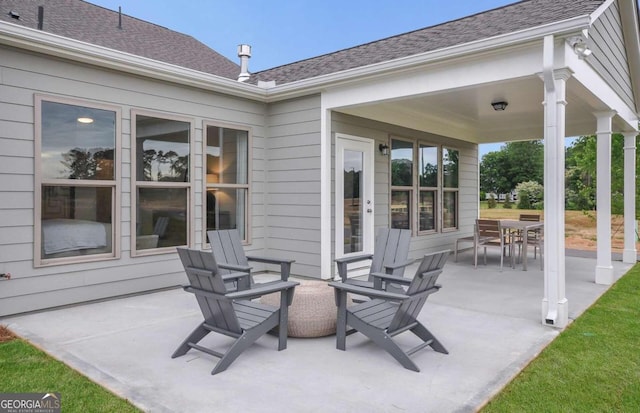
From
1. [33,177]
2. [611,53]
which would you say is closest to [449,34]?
[611,53]

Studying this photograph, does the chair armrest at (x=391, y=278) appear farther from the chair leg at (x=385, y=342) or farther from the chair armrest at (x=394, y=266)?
the chair leg at (x=385, y=342)

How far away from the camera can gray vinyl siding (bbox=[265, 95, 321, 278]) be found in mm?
6383

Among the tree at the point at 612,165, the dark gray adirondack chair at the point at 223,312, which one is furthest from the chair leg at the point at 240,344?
the tree at the point at 612,165

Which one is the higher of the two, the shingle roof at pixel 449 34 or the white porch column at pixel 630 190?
the shingle roof at pixel 449 34

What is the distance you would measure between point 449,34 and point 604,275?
3.97 meters

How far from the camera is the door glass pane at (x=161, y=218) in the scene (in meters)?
5.39

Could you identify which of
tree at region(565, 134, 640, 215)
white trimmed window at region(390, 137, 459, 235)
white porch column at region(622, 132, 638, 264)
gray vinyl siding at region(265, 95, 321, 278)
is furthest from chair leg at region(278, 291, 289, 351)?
white porch column at region(622, 132, 638, 264)

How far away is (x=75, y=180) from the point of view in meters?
4.77

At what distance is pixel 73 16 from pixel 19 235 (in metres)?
4.77

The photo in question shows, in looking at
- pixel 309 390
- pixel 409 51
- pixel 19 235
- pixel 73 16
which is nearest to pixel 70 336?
pixel 19 235

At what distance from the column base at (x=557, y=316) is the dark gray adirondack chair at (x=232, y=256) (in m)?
2.48

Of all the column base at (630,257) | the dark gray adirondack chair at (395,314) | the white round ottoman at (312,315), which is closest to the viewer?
the dark gray adirondack chair at (395,314)

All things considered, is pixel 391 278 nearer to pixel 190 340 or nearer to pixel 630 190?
pixel 190 340

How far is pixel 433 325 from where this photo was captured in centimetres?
418
